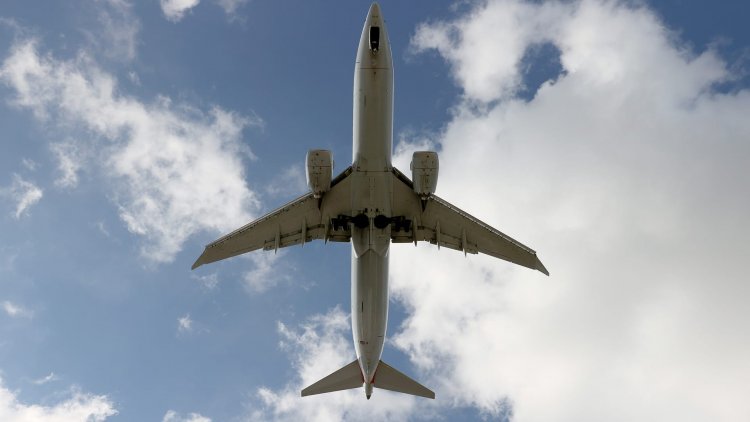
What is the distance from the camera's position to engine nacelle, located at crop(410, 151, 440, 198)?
35.1m

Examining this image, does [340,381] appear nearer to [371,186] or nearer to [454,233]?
[454,233]

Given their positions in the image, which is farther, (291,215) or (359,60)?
(291,215)

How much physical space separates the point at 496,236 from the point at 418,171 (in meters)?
8.41

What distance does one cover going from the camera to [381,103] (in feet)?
109

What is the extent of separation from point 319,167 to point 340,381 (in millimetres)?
15030

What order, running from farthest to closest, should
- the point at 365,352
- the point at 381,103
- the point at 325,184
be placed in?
the point at 365,352 < the point at 325,184 < the point at 381,103

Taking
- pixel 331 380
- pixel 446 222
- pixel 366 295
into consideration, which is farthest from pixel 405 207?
pixel 331 380

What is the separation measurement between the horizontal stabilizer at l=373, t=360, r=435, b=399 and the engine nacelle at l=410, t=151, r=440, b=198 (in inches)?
528

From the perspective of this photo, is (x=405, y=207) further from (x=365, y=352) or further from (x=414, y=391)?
(x=414, y=391)

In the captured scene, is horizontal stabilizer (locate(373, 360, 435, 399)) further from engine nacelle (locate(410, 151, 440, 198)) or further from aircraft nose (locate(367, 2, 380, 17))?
aircraft nose (locate(367, 2, 380, 17))

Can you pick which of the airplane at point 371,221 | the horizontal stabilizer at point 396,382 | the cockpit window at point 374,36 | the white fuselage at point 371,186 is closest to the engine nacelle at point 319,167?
the airplane at point 371,221

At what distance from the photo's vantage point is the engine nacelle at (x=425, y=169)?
3512 cm

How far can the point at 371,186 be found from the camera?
117 ft

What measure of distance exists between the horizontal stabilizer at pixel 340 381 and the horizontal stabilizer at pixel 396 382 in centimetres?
136
